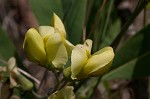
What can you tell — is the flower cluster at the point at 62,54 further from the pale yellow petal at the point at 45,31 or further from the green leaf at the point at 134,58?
the green leaf at the point at 134,58

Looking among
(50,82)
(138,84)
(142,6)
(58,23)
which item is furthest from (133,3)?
(58,23)

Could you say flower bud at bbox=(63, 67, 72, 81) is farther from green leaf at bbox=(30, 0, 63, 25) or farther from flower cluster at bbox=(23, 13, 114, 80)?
green leaf at bbox=(30, 0, 63, 25)

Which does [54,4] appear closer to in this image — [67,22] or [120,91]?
[67,22]

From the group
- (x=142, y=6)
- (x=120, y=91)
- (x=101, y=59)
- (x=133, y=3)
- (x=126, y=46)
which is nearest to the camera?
(x=101, y=59)

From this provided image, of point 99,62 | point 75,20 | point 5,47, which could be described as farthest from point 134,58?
point 99,62

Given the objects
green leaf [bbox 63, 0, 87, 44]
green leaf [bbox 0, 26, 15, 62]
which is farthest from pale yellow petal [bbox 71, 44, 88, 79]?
green leaf [bbox 0, 26, 15, 62]

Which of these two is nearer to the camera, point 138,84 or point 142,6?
point 142,6

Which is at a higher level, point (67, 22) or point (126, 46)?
point (67, 22)

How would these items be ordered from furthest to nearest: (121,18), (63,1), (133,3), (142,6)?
(133,3) < (121,18) < (63,1) < (142,6)
